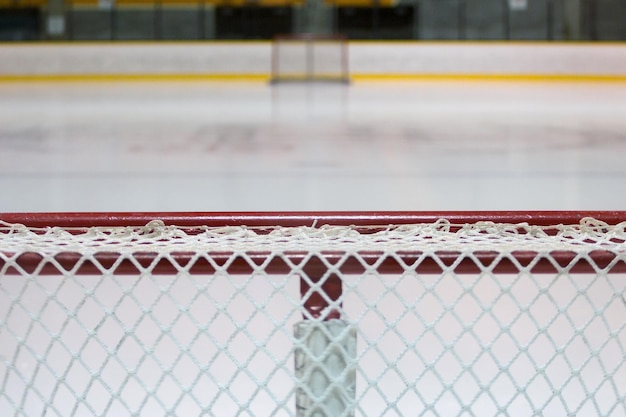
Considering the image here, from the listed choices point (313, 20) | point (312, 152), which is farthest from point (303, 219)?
point (313, 20)

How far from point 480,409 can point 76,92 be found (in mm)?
10437

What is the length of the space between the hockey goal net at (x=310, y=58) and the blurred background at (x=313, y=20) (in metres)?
0.51

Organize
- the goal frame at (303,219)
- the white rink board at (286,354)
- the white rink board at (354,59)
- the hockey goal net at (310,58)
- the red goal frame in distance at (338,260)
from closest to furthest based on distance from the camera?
the red goal frame in distance at (338,260)
the goal frame at (303,219)
the white rink board at (286,354)
the white rink board at (354,59)
the hockey goal net at (310,58)

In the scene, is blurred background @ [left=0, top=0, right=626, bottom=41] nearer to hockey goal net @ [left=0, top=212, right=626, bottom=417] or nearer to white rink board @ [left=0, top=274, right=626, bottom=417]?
white rink board @ [left=0, top=274, right=626, bottom=417]

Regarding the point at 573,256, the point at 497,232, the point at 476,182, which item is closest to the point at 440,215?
the point at 497,232

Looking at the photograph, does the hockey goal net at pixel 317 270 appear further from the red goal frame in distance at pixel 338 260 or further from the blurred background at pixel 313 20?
the blurred background at pixel 313 20

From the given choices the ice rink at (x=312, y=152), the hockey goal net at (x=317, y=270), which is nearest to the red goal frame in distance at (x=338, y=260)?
the hockey goal net at (x=317, y=270)

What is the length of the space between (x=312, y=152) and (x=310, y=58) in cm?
835

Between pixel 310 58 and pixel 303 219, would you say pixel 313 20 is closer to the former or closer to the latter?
pixel 310 58

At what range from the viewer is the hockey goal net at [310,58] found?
13.5m

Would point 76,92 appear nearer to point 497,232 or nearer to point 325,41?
point 325,41

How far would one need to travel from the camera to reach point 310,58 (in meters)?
13.6

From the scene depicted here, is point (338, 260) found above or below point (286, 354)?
above

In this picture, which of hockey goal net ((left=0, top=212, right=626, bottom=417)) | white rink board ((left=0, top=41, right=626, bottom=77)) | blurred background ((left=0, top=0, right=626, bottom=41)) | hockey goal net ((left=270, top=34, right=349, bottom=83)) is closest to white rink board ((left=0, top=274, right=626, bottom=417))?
hockey goal net ((left=0, top=212, right=626, bottom=417))
